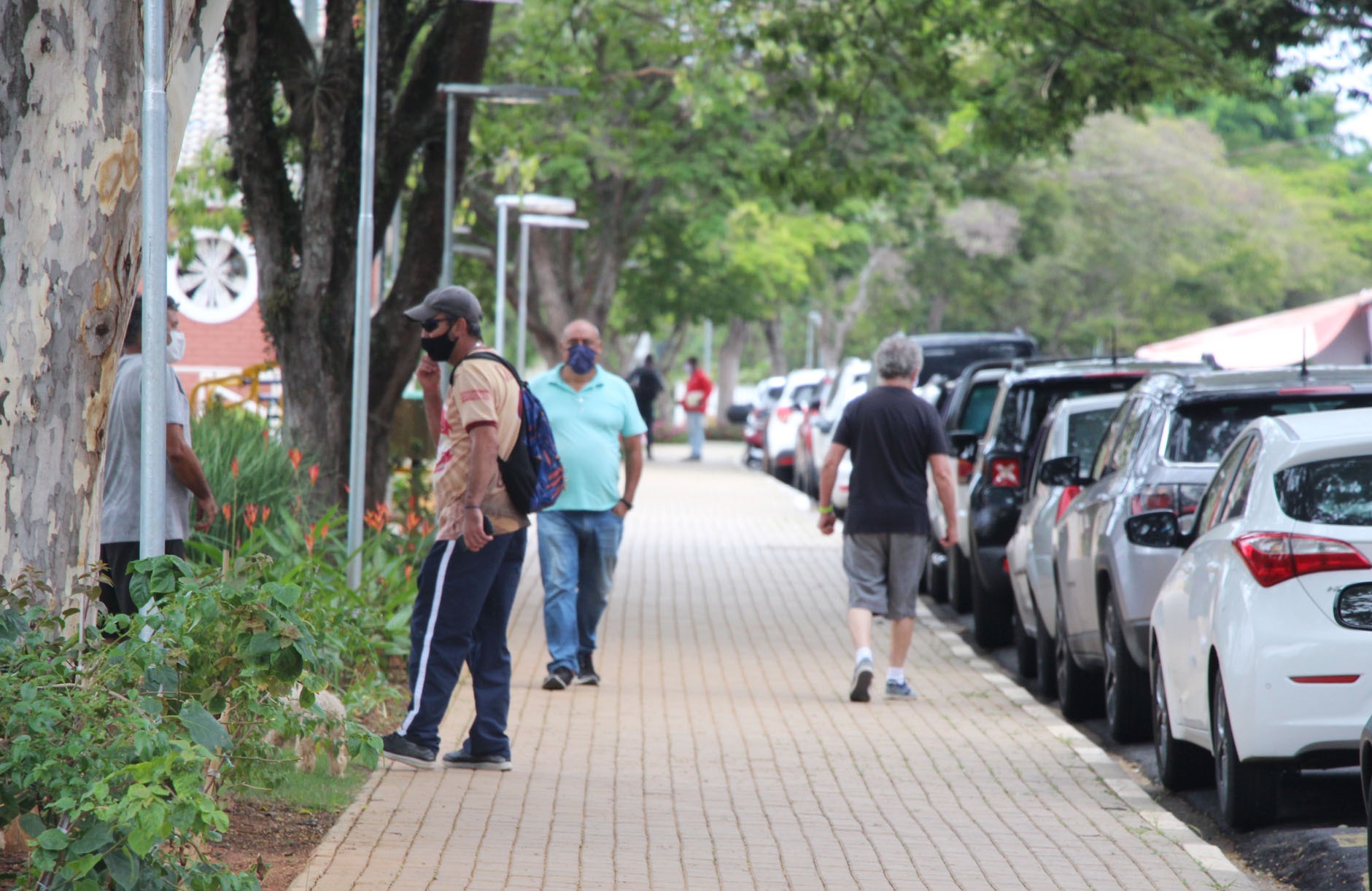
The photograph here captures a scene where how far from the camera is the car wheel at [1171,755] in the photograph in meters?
7.90

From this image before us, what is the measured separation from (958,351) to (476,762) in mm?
19544

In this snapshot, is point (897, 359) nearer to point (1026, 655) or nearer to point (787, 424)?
point (1026, 655)

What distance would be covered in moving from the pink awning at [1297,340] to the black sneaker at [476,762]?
12547 mm

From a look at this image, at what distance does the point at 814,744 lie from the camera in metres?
8.94

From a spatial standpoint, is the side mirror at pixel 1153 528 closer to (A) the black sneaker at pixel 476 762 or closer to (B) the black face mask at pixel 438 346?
(A) the black sneaker at pixel 476 762

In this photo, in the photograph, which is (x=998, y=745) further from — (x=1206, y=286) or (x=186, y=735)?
(x=1206, y=286)

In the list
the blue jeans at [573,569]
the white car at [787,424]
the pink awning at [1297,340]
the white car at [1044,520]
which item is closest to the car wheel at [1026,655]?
the white car at [1044,520]

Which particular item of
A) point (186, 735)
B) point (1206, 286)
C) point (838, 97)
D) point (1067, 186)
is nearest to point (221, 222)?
point (838, 97)

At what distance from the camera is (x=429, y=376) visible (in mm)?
8109

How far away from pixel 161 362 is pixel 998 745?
4.57 meters

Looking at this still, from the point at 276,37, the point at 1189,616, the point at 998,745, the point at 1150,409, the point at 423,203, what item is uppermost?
the point at 276,37

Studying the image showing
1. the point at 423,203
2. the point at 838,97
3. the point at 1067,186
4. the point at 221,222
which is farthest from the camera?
the point at 1067,186

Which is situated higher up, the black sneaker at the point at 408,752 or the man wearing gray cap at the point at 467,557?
the man wearing gray cap at the point at 467,557

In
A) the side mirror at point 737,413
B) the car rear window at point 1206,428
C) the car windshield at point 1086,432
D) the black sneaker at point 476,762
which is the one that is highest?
the car rear window at point 1206,428
